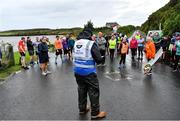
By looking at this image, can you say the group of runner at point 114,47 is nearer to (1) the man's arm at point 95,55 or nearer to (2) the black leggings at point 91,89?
(2) the black leggings at point 91,89

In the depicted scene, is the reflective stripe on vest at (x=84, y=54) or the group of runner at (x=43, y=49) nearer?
the reflective stripe on vest at (x=84, y=54)

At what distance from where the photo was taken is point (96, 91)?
8.55m

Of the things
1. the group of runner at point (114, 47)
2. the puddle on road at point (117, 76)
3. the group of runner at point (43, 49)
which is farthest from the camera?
the group of runner at point (114, 47)

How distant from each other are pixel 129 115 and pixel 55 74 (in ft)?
28.9

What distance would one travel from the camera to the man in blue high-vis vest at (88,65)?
8445 mm

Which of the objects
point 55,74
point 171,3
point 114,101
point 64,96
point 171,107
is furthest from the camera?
point 171,3

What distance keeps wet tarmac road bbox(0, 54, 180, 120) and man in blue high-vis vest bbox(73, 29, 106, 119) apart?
452mm

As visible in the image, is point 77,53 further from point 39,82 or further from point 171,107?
point 39,82

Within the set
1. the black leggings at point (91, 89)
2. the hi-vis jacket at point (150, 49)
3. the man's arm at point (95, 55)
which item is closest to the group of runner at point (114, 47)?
the hi-vis jacket at point (150, 49)

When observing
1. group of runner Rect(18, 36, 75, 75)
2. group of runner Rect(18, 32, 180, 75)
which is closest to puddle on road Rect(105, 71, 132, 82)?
group of runner Rect(18, 32, 180, 75)

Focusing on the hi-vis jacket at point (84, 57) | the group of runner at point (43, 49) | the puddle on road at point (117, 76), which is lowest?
the puddle on road at point (117, 76)

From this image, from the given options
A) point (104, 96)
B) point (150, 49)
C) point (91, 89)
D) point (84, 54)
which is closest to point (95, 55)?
point (84, 54)

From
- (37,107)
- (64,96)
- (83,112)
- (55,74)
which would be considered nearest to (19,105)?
(37,107)

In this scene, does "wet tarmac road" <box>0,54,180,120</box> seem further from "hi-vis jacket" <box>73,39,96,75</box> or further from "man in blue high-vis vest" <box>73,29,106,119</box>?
"hi-vis jacket" <box>73,39,96,75</box>
